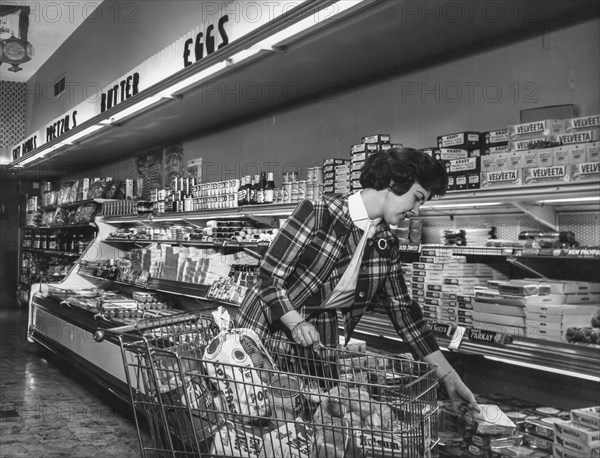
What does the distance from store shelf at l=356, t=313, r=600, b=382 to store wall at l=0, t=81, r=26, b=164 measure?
46.4 ft

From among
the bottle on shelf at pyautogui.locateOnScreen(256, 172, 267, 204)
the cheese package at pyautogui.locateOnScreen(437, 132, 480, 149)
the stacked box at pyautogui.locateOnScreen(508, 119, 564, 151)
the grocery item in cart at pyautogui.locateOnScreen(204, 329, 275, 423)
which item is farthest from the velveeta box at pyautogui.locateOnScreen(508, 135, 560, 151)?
the bottle on shelf at pyautogui.locateOnScreen(256, 172, 267, 204)

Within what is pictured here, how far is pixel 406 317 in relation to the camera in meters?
2.46

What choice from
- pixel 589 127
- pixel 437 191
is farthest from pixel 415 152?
pixel 589 127

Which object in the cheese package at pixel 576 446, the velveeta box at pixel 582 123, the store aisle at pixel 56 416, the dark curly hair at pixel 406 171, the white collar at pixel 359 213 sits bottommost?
the store aisle at pixel 56 416

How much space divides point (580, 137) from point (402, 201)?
83cm

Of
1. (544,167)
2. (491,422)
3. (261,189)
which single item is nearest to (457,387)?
(491,422)

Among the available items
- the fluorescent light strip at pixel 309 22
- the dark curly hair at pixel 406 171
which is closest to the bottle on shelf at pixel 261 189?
the fluorescent light strip at pixel 309 22

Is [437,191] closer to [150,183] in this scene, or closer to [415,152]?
[415,152]

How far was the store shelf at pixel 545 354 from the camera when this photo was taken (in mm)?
2312

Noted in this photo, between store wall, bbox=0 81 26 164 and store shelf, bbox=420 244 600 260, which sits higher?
store wall, bbox=0 81 26 164

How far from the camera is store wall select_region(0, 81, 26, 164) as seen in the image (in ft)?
48.5

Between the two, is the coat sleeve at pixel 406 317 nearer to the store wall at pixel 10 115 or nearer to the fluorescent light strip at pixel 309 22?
the fluorescent light strip at pixel 309 22

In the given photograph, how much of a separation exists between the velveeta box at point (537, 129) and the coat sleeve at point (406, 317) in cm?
83

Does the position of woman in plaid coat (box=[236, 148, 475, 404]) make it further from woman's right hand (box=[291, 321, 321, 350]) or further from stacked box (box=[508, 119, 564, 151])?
stacked box (box=[508, 119, 564, 151])
